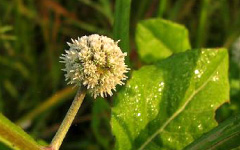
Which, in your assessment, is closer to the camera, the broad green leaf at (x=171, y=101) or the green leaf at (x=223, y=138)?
the green leaf at (x=223, y=138)

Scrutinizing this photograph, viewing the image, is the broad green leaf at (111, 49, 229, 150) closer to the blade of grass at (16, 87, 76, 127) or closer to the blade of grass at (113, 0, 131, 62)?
the blade of grass at (113, 0, 131, 62)

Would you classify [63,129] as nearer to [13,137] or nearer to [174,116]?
[13,137]

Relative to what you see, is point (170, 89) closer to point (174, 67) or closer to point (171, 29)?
point (174, 67)

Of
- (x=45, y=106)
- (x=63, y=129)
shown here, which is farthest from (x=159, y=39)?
(x=63, y=129)

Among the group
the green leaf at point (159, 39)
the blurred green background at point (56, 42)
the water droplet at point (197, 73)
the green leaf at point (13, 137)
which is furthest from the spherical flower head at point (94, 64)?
the blurred green background at point (56, 42)

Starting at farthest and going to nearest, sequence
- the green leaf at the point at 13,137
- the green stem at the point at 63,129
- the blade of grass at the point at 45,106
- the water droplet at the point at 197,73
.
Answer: the blade of grass at the point at 45,106, the water droplet at the point at 197,73, the green stem at the point at 63,129, the green leaf at the point at 13,137

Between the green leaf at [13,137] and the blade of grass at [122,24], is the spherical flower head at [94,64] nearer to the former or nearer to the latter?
the green leaf at [13,137]

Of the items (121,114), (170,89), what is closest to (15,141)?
(121,114)
